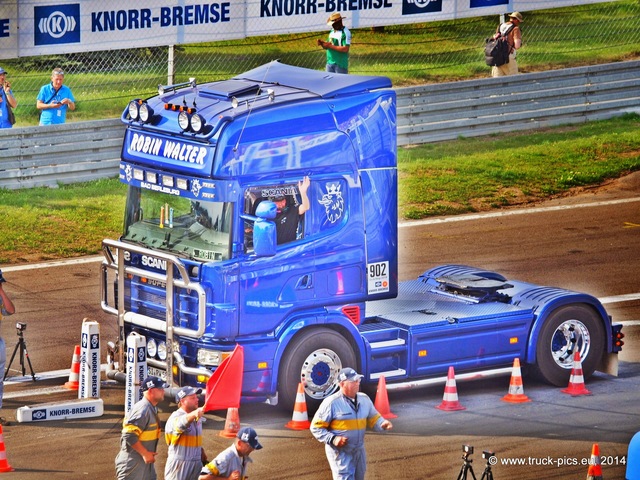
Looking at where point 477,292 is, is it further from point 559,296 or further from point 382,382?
point 382,382

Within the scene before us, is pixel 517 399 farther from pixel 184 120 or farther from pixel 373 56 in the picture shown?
pixel 373 56

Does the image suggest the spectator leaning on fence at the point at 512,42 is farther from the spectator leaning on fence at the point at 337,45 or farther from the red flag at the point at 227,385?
the red flag at the point at 227,385

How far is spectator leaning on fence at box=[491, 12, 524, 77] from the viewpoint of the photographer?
28719 millimetres

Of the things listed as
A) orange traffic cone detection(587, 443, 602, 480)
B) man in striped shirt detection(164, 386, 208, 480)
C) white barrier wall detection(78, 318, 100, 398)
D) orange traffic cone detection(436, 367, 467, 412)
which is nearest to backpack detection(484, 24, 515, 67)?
orange traffic cone detection(436, 367, 467, 412)

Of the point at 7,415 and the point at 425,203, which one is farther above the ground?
the point at 425,203

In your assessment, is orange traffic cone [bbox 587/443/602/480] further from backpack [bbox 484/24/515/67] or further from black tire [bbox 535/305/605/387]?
backpack [bbox 484/24/515/67]

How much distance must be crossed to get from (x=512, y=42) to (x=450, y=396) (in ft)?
45.8

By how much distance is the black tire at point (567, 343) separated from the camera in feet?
55.7

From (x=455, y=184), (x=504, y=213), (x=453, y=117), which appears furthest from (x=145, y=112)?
(x=453, y=117)

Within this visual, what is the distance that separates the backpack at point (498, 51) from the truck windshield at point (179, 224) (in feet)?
45.7

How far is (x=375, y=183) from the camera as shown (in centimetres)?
1623

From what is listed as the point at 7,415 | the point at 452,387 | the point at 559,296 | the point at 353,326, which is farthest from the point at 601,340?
the point at 7,415

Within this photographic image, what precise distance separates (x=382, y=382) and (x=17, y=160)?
35.3ft

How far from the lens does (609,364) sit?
57.1 feet
